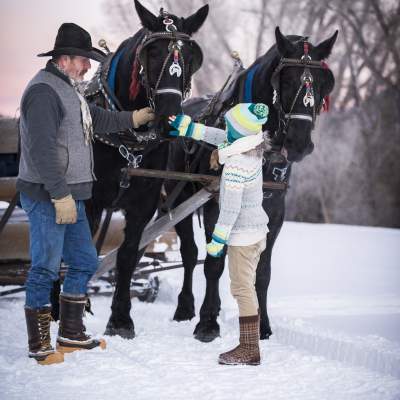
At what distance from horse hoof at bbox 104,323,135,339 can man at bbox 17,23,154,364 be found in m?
0.58

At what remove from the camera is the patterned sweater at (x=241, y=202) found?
388 cm

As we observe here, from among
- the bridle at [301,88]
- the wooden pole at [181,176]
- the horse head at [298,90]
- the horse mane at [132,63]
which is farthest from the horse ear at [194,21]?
the wooden pole at [181,176]

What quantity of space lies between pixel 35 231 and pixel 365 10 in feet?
46.1

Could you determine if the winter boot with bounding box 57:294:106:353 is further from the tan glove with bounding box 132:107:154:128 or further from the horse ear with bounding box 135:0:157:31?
the horse ear with bounding box 135:0:157:31

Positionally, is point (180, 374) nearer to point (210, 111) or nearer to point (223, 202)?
point (223, 202)

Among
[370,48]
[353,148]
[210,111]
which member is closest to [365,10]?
[370,48]

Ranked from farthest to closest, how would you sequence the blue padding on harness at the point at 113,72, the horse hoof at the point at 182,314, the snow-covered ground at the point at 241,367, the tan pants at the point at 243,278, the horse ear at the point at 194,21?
1. the horse hoof at the point at 182,314
2. the blue padding on harness at the point at 113,72
3. the horse ear at the point at 194,21
4. the tan pants at the point at 243,278
5. the snow-covered ground at the point at 241,367

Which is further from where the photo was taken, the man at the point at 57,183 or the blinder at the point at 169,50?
the blinder at the point at 169,50

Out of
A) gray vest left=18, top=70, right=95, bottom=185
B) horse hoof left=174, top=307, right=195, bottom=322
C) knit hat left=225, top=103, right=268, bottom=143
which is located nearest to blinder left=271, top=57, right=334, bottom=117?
knit hat left=225, top=103, right=268, bottom=143

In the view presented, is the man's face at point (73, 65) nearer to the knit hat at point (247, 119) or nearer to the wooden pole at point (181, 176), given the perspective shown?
the wooden pole at point (181, 176)

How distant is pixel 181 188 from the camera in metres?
5.43

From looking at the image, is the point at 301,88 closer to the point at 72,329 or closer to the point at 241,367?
the point at 241,367

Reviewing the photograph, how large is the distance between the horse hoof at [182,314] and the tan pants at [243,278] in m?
1.74

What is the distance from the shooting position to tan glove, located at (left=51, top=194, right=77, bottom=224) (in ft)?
12.2
